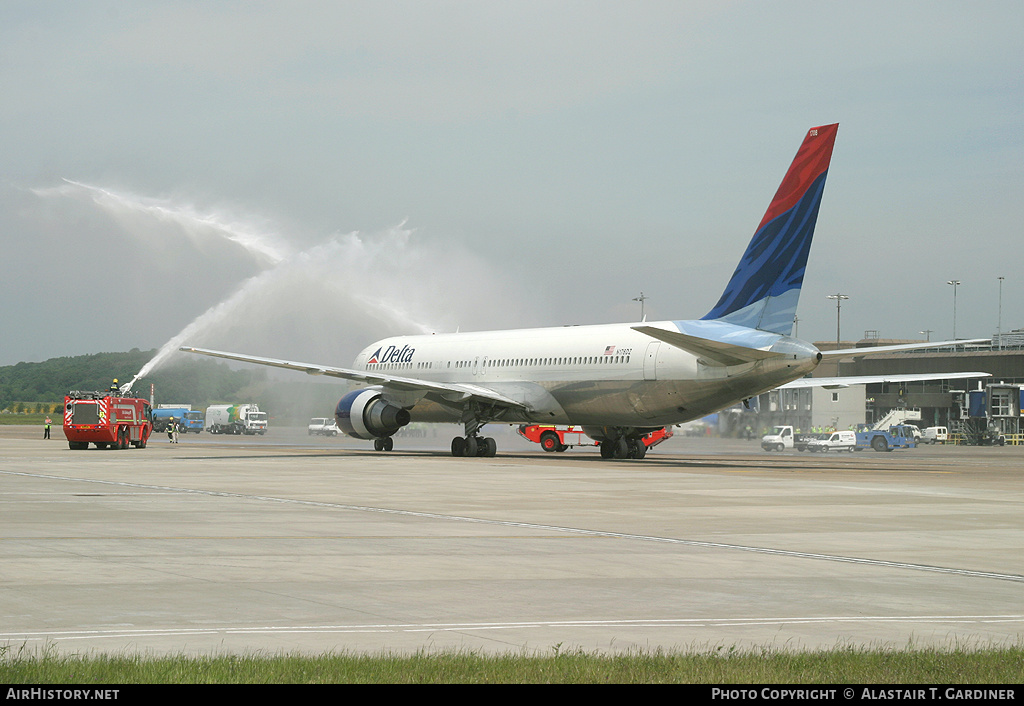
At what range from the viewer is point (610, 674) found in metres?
7.71

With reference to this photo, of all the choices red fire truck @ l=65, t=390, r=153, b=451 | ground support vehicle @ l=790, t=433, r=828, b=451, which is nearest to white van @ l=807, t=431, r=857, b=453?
ground support vehicle @ l=790, t=433, r=828, b=451

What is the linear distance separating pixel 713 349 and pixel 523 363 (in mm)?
11584

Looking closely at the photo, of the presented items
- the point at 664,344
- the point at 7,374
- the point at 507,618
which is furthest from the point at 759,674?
the point at 7,374

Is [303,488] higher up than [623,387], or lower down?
lower down

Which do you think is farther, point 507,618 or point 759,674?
point 507,618

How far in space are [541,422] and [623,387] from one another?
589 centimetres

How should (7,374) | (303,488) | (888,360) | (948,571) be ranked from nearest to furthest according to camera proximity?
(948,571), (303,488), (7,374), (888,360)

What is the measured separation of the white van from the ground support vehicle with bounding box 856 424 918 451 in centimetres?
189

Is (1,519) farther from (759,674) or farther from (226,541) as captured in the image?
(759,674)

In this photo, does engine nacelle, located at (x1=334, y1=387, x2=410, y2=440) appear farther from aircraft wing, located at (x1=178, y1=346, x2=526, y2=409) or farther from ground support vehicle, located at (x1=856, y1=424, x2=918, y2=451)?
ground support vehicle, located at (x1=856, y1=424, x2=918, y2=451)

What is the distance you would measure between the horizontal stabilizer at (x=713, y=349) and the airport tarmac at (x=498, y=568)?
37.5 ft

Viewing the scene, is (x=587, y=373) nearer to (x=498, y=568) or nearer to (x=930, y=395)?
(x=498, y=568)

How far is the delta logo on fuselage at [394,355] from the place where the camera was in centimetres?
5653

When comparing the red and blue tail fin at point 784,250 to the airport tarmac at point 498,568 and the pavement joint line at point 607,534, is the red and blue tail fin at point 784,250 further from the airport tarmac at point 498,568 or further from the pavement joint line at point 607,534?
the pavement joint line at point 607,534
